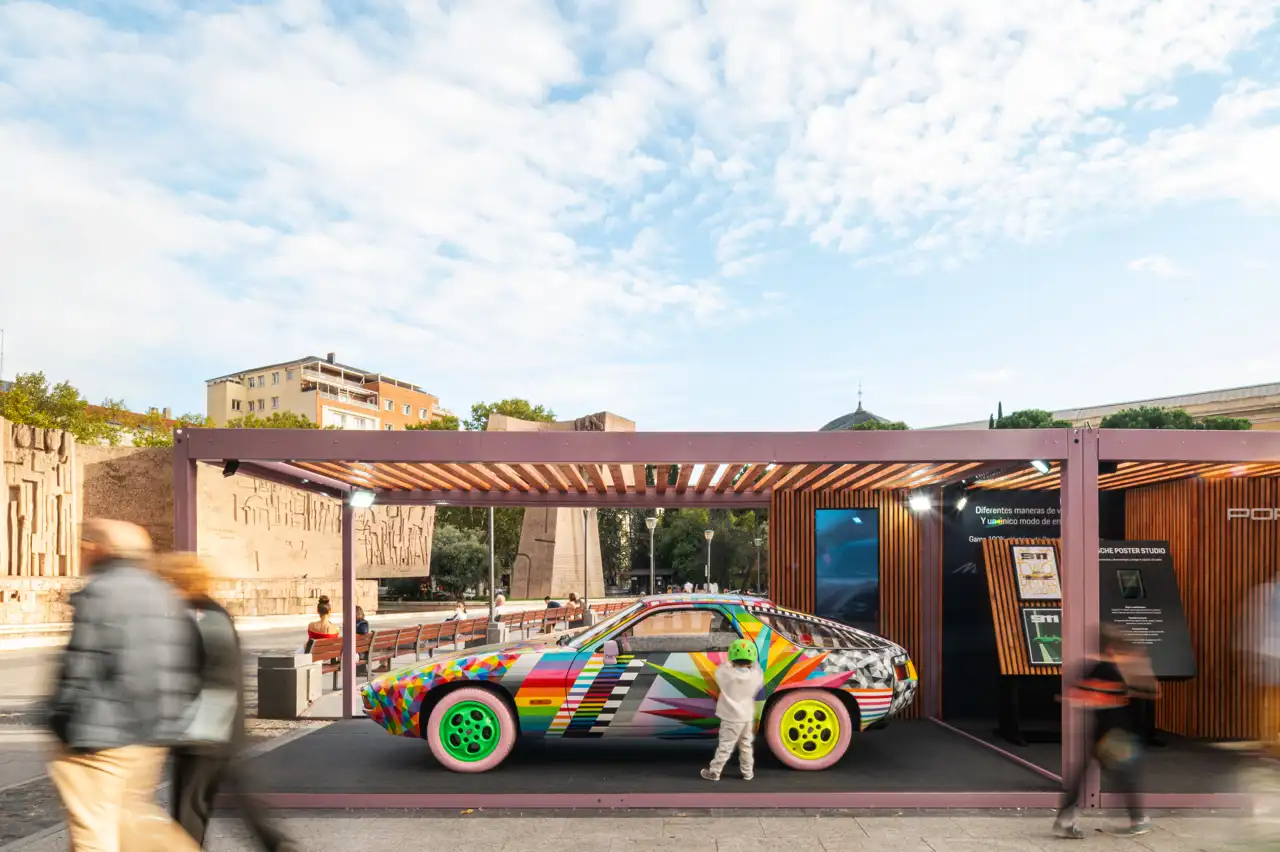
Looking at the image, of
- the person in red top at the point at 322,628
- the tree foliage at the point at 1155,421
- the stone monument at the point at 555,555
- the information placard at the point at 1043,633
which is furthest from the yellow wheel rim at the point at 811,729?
the tree foliage at the point at 1155,421

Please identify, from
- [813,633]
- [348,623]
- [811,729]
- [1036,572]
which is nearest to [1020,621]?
[1036,572]

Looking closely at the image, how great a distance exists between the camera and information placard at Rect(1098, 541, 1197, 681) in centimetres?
923

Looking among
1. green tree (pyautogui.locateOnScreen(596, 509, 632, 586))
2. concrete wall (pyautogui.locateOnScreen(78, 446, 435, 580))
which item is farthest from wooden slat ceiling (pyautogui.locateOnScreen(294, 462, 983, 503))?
green tree (pyautogui.locateOnScreen(596, 509, 632, 586))

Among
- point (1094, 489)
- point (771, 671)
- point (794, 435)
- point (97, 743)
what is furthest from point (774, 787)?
point (97, 743)

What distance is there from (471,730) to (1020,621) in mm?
5606

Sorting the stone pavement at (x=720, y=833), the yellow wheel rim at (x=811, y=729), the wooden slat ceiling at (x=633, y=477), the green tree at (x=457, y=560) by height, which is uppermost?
the wooden slat ceiling at (x=633, y=477)

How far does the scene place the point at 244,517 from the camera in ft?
114

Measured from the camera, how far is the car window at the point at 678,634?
818 centimetres

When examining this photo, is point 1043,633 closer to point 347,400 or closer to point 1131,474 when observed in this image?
point 1131,474

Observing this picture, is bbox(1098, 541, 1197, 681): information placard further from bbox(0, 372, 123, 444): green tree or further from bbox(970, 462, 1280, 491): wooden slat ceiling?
bbox(0, 372, 123, 444): green tree

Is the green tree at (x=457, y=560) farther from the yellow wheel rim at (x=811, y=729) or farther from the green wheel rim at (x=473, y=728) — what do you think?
the yellow wheel rim at (x=811, y=729)

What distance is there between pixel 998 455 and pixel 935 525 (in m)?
3.60

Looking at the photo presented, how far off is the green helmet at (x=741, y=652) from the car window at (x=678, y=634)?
0.45m

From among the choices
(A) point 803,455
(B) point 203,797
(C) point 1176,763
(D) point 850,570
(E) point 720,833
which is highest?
(A) point 803,455
